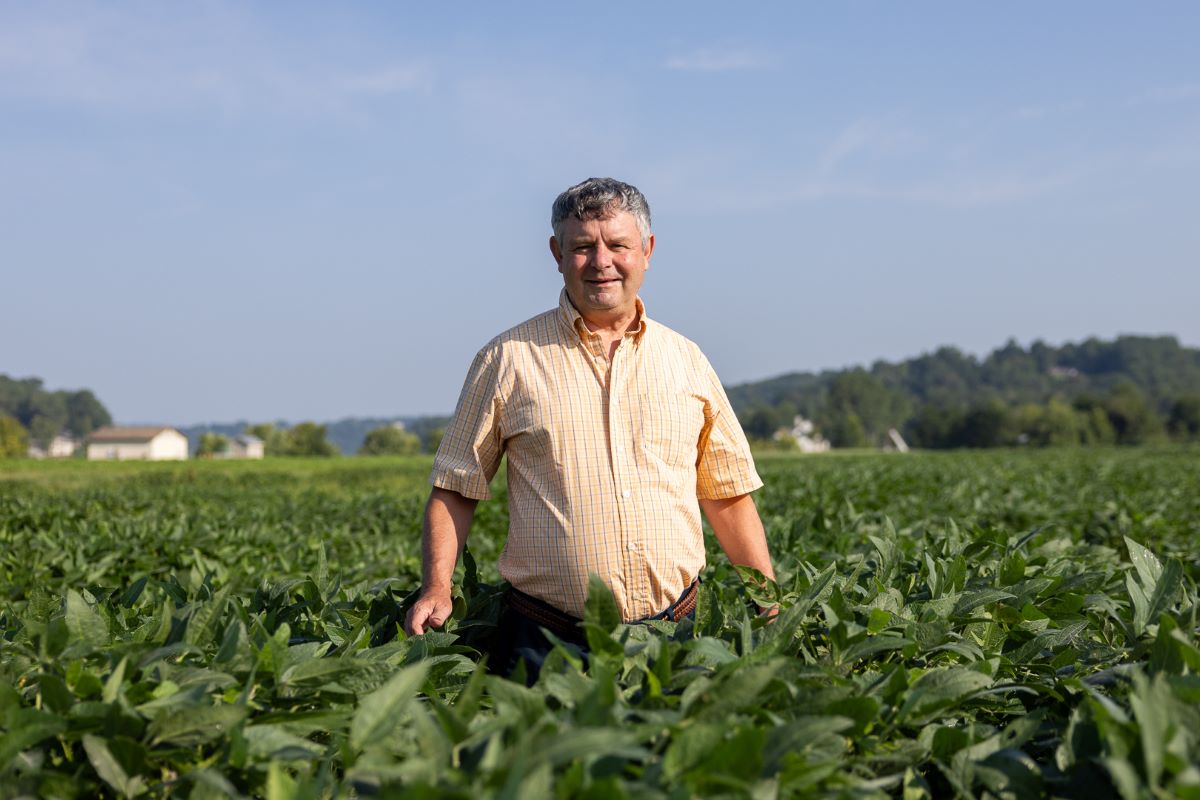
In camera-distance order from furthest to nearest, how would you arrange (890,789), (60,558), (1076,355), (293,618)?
(1076,355) < (60,558) < (293,618) < (890,789)

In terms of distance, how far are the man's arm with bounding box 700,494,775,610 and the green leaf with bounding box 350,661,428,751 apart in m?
1.89

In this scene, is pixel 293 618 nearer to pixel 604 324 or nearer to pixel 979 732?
pixel 604 324

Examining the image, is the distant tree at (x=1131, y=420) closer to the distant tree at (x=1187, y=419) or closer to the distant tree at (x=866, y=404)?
the distant tree at (x=1187, y=419)

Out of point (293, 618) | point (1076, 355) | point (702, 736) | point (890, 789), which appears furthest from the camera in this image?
point (1076, 355)

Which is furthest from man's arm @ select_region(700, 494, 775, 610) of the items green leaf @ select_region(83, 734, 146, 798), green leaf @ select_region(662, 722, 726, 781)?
green leaf @ select_region(83, 734, 146, 798)

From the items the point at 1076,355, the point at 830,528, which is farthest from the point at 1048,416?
the point at 1076,355

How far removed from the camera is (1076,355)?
194375 mm

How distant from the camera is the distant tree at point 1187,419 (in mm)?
86938

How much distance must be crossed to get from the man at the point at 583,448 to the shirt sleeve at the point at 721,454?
3.9 inches

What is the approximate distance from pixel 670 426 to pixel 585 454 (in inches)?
11.5

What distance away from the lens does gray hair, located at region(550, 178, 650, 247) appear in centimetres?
301

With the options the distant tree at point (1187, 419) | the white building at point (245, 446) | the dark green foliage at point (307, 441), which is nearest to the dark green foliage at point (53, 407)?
the white building at point (245, 446)

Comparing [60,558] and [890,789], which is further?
[60,558]

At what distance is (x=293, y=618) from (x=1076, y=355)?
212543mm
